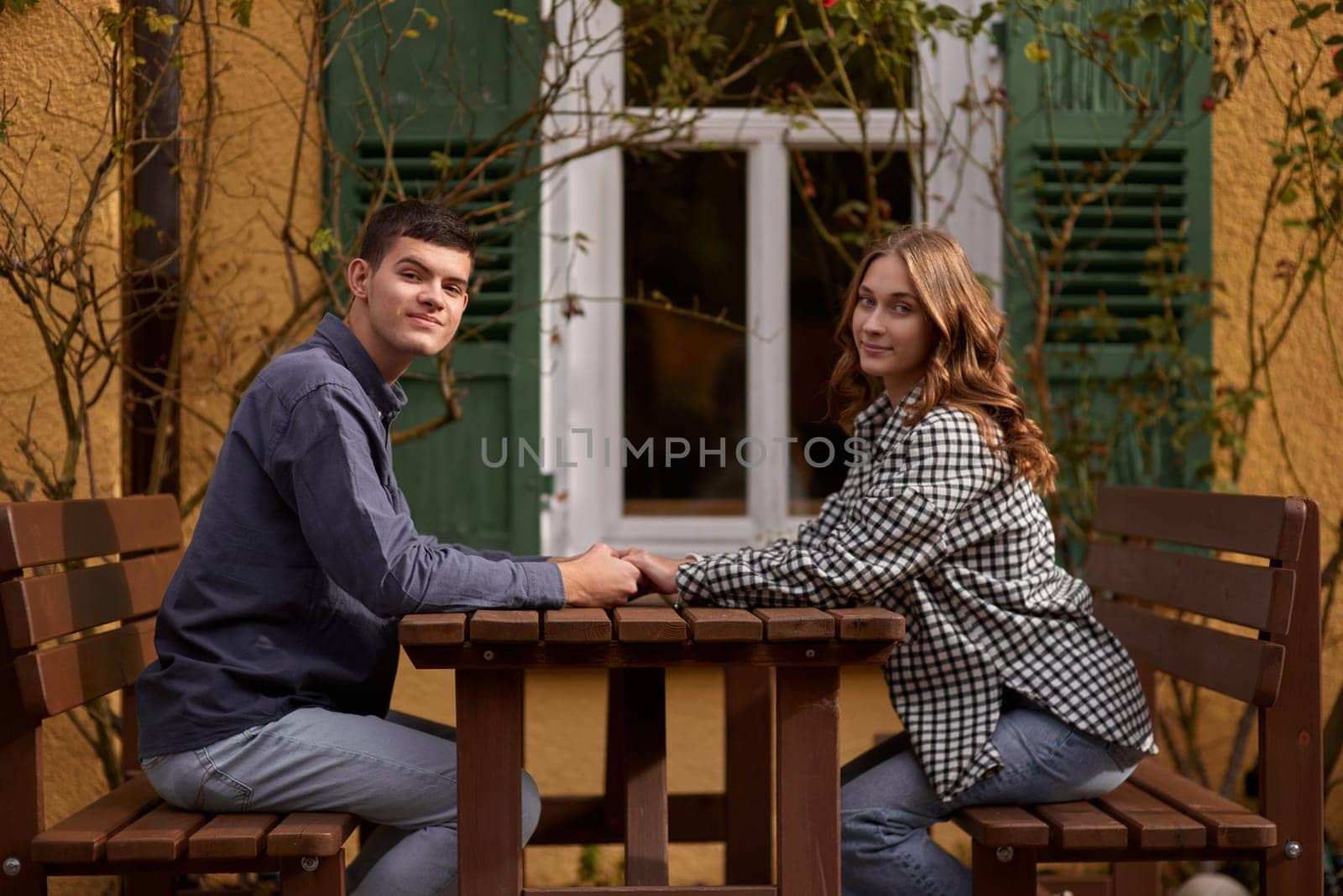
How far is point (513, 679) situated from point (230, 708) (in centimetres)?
43

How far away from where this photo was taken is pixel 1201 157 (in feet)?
12.5

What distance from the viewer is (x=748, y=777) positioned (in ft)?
9.42

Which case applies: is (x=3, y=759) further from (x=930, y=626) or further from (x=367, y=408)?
(x=930, y=626)

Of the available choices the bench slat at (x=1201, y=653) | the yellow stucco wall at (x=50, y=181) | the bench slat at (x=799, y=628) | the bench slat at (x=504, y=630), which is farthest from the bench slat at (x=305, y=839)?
the yellow stucco wall at (x=50, y=181)

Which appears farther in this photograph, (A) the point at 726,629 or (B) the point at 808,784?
(B) the point at 808,784

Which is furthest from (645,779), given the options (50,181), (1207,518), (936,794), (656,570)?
(50,181)

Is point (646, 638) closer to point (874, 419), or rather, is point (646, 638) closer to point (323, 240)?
point (874, 419)

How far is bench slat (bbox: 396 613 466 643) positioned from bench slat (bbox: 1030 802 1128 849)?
0.93m

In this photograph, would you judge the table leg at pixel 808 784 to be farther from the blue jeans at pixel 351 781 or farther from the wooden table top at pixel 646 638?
the blue jeans at pixel 351 781

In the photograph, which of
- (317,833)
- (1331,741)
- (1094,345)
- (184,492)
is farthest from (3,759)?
(1331,741)

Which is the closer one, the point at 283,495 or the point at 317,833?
the point at 317,833

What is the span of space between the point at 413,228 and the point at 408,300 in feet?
0.40

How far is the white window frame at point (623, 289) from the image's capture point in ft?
12.7

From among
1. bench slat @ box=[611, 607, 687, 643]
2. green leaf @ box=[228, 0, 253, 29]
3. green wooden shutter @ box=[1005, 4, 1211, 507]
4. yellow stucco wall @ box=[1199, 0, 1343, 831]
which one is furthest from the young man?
yellow stucco wall @ box=[1199, 0, 1343, 831]
